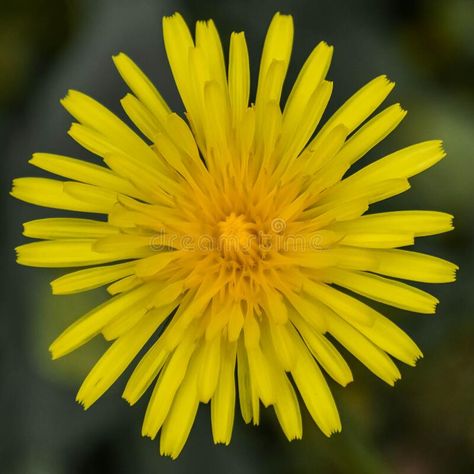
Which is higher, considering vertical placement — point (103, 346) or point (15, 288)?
point (15, 288)

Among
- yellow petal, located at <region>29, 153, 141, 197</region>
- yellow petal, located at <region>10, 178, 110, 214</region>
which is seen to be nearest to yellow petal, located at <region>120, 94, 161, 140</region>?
yellow petal, located at <region>29, 153, 141, 197</region>

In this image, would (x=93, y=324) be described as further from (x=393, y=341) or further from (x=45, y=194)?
(x=393, y=341)

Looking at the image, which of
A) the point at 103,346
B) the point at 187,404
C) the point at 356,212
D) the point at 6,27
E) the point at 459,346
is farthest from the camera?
the point at 6,27

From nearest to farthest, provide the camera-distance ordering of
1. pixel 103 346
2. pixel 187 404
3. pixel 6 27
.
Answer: pixel 187 404
pixel 103 346
pixel 6 27

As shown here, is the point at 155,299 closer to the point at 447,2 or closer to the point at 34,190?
the point at 34,190

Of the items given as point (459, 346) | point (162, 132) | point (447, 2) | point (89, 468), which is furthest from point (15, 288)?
point (447, 2)

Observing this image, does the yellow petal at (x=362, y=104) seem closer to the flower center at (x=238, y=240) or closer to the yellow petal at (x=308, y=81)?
the yellow petal at (x=308, y=81)

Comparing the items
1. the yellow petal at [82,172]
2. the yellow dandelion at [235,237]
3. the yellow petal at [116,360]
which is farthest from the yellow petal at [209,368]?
the yellow petal at [82,172]
